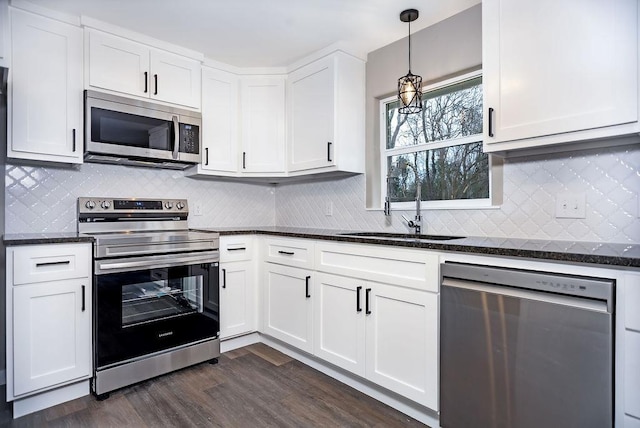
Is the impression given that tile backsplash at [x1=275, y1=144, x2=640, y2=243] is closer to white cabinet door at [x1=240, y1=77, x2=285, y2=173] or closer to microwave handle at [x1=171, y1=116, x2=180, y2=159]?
white cabinet door at [x1=240, y1=77, x2=285, y2=173]

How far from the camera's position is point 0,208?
86.7 inches

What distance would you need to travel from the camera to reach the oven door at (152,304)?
2086mm

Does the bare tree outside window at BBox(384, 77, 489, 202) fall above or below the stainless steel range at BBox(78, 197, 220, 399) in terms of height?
above

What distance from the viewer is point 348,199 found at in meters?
2.95

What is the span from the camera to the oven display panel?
8.71ft

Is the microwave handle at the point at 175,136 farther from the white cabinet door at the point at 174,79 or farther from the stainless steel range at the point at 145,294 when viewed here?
the stainless steel range at the point at 145,294

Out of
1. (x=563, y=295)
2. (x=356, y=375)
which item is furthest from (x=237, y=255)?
(x=563, y=295)

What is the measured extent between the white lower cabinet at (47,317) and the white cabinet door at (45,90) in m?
0.66

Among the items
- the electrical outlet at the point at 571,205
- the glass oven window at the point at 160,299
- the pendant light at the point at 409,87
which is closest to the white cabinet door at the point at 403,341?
the electrical outlet at the point at 571,205

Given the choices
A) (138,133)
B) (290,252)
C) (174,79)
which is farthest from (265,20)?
(290,252)

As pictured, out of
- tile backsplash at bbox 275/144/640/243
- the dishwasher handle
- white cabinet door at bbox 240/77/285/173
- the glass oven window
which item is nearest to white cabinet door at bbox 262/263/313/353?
the glass oven window

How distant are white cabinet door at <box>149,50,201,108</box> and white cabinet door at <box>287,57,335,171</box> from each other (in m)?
0.77

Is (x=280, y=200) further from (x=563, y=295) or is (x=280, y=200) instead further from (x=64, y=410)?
(x=563, y=295)

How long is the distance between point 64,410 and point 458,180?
106 inches
